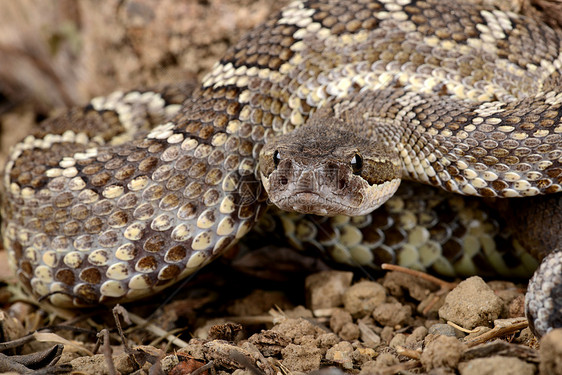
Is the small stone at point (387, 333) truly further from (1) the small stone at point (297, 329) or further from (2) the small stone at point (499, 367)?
(2) the small stone at point (499, 367)

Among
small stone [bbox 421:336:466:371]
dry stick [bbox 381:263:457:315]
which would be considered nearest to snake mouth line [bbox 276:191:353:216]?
dry stick [bbox 381:263:457:315]

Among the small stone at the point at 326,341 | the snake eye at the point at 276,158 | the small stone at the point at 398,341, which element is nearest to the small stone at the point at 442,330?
the small stone at the point at 398,341

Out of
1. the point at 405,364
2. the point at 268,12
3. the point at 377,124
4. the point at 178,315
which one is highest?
the point at 268,12

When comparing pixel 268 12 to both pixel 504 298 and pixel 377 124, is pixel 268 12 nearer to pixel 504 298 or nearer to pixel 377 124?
pixel 377 124

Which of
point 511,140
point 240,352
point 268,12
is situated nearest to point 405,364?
point 240,352

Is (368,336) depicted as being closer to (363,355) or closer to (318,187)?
(363,355)

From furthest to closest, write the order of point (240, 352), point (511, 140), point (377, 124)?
point (377, 124)
point (511, 140)
point (240, 352)

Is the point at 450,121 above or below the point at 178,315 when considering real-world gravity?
above
